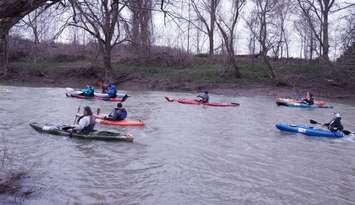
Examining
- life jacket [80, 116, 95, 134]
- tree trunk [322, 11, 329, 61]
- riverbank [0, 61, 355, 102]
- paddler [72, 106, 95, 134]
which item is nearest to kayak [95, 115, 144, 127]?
life jacket [80, 116, 95, 134]

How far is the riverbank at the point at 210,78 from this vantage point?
37809mm

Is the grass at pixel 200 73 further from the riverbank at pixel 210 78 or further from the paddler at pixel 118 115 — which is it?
the paddler at pixel 118 115

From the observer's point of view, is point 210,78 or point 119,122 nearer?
point 119,122

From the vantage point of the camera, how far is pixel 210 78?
40.3 m

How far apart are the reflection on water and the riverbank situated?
14975mm

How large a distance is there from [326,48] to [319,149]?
27.3m

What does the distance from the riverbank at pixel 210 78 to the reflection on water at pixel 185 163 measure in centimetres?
1497

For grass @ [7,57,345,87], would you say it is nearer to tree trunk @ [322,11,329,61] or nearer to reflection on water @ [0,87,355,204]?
tree trunk @ [322,11,329,61]

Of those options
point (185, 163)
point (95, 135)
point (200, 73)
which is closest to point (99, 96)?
point (95, 135)

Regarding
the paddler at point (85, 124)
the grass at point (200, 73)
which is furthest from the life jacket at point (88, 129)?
the grass at point (200, 73)

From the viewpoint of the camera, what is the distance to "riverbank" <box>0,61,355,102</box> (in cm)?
3781

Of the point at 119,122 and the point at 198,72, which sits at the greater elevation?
the point at 198,72

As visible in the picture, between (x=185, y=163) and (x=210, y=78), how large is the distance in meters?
27.1

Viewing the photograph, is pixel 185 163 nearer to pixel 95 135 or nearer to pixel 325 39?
pixel 95 135
